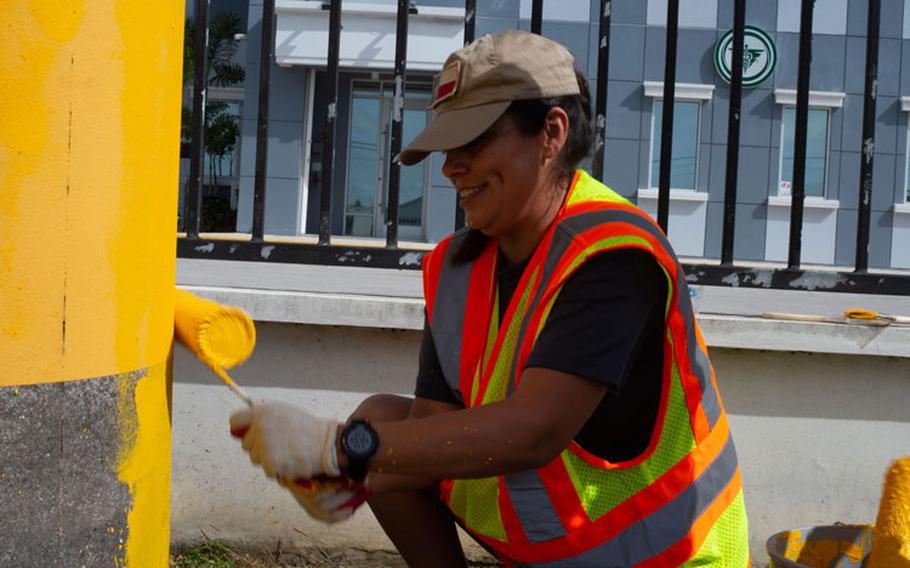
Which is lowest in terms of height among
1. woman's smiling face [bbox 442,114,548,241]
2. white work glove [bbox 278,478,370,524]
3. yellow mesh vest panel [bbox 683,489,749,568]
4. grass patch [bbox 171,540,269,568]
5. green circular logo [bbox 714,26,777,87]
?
grass patch [bbox 171,540,269,568]

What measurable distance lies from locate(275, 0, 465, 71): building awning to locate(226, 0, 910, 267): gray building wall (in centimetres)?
44

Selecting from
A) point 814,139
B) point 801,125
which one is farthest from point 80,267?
point 814,139

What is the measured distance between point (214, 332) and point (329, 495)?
349mm

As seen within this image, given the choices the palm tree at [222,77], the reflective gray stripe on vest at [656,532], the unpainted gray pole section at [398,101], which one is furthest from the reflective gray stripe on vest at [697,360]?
the palm tree at [222,77]

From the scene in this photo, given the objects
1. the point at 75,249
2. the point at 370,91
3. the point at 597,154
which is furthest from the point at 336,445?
the point at 370,91

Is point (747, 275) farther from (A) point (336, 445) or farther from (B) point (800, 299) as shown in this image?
(A) point (336, 445)

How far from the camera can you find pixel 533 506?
1.84 meters

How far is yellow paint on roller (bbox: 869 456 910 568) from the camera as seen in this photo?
2.00 m

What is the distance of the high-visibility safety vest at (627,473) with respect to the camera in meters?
1.77

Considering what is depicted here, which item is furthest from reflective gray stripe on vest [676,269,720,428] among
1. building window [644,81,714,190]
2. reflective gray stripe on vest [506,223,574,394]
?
building window [644,81,714,190]

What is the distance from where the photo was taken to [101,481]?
1.56m

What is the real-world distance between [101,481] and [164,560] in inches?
11.2

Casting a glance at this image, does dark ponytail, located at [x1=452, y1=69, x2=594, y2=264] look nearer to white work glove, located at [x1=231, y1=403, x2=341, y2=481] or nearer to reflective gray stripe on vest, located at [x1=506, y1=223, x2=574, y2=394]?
reflective gray stripe on vest, located at [x1=506, y1=223, x2=574, y2=394]

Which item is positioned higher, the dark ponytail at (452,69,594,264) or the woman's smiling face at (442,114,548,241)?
the dark ponytail at (452,69,594,264)
